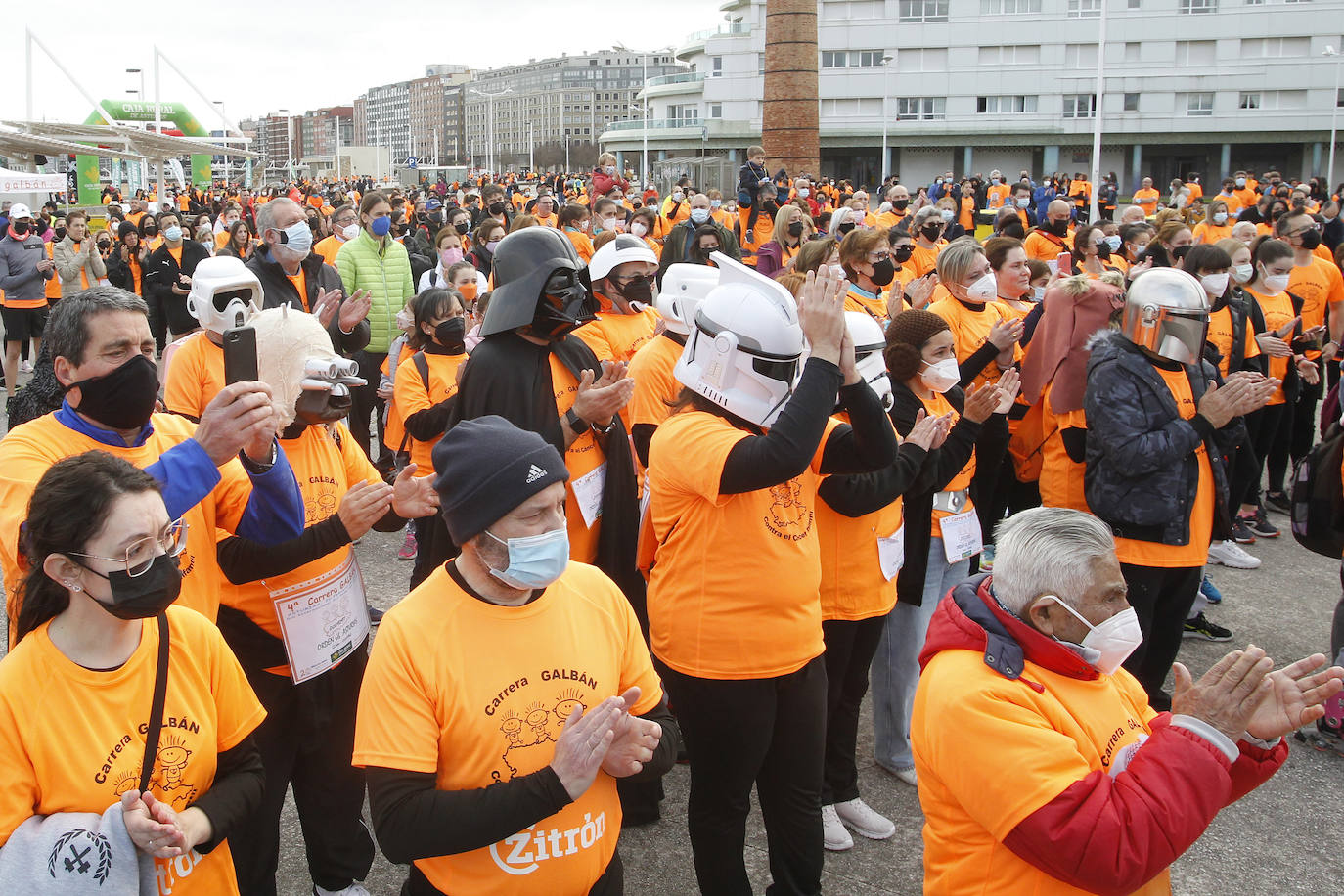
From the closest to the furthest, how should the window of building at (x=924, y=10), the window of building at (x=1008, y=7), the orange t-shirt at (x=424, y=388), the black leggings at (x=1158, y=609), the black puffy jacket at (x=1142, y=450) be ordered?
the black puffy jacket at (x=1142, y=450), the black leggings at (x=1158, y=609), the orange t-shirt at (x=424, y=388), the window of building at (x=1008, y=7), the window of building at (x=924, y=10)

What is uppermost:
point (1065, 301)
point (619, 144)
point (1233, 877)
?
point (619, 144)

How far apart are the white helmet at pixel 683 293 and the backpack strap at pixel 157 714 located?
2.59 metres

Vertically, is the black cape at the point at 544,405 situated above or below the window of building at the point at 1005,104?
below

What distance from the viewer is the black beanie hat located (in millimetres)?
2291

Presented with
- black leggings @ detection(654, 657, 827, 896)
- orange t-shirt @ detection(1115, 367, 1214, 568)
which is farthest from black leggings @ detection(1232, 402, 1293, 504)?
black leggings @ detection(654, 657, 827, 896)

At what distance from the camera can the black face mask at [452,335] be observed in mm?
5410

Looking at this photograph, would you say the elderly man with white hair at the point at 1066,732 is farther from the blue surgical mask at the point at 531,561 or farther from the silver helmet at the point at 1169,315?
the silver helmet at the point at 1169,315

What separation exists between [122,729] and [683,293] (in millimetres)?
2867

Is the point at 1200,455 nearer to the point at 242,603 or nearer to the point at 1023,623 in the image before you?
the point at 1023,623

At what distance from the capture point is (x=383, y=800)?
215 cm

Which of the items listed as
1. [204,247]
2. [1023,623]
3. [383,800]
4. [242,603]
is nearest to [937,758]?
[1023,623]

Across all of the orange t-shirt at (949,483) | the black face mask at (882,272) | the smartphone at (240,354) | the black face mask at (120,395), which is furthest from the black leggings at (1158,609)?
the black face mask at (120,395)

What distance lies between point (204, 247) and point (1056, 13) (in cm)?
5678

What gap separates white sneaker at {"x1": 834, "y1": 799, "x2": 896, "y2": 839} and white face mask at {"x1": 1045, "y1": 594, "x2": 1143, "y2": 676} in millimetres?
1974
